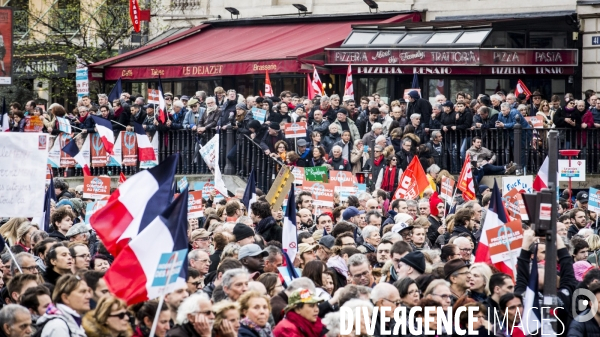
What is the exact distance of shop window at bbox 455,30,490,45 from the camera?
91.7 ft

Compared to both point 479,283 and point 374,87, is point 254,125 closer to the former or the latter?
point 374,87

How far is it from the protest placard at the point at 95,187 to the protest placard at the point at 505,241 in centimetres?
774

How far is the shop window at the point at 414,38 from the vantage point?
29.0m

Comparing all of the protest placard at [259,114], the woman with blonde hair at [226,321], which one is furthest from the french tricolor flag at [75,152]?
the woman with blonde hair at [226,321]

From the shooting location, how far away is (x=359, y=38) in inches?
1192

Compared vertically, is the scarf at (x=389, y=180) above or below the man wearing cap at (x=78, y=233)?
above

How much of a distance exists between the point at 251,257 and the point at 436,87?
57.8 ft

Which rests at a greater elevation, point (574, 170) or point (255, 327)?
point (574, 170)

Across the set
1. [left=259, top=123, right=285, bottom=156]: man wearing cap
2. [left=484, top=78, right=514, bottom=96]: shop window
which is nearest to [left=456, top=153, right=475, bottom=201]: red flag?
[left=259, top=123, right=285, bottom=156]: man wearing cap

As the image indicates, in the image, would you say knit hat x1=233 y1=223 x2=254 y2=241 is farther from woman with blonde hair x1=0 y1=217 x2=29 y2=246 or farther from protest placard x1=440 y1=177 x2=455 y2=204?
protest placard x1=440 y1=177 x2=455 y2=204

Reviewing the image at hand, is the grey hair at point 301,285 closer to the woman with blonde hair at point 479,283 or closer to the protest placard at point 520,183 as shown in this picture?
the woman with blonde hair at point 479,283

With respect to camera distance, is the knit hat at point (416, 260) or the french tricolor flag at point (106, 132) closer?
the knit hat at point (416, 260)

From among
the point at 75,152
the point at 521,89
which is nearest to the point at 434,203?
the point at 75,152

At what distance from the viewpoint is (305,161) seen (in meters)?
23.2
